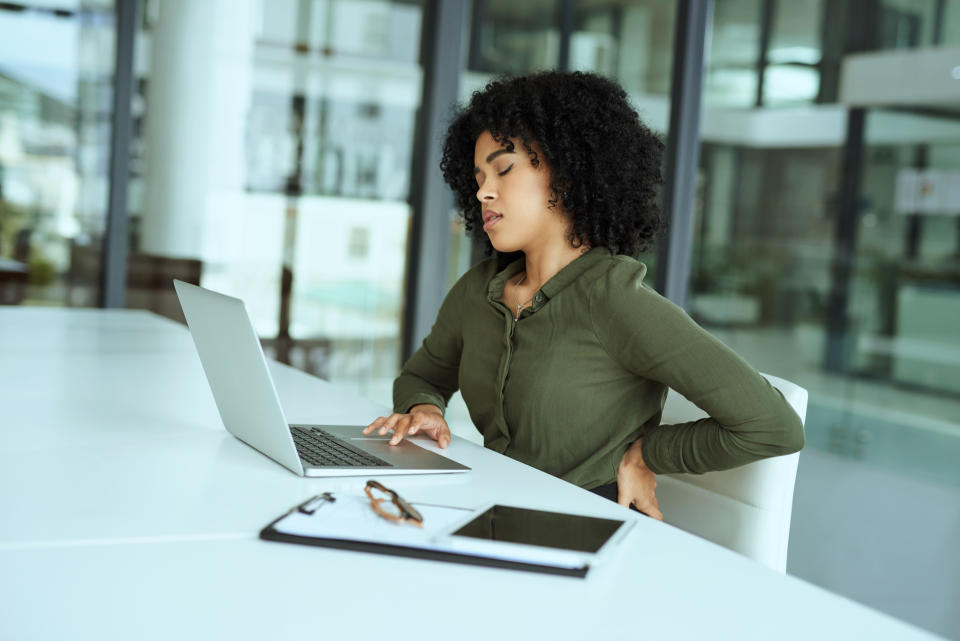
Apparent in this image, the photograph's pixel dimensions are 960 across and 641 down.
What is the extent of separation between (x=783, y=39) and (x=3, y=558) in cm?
347

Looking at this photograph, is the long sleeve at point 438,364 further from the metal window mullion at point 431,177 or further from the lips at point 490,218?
the metal window mullion at point 431,177

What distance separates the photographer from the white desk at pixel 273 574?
2.71ft

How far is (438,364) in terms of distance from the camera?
6.35ft

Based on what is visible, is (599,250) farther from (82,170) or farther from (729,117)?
(82,170)

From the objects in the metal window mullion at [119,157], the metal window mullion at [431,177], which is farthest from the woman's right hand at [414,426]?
the metal window mullion at [119,157]

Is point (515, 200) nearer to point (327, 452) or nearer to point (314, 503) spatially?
point (327, 452)

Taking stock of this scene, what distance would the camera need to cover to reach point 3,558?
36.7 inches

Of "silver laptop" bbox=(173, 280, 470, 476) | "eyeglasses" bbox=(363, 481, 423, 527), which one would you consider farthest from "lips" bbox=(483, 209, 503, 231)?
"eyeglasses" bbox=(363, 481, 423, 527)

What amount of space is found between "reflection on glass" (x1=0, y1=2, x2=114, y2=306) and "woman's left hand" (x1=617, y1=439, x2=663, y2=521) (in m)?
2.90

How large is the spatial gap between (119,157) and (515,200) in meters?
2.61

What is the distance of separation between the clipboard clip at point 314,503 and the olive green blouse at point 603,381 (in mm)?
534

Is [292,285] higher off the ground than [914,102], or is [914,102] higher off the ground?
[914,102]

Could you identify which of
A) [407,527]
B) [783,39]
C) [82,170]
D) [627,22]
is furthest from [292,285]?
[407,527]

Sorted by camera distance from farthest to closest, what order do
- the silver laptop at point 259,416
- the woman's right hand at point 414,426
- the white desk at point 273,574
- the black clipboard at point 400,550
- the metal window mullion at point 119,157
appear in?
the metal window mullion at point 119,157 → the woman's right hand at point 414,426 → the silver laptop at point 259,416 → the black clipboard at point 400,550 → the white desk at point 273,574
